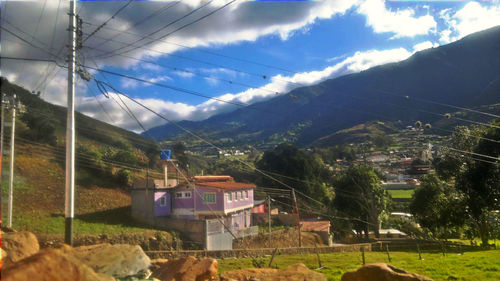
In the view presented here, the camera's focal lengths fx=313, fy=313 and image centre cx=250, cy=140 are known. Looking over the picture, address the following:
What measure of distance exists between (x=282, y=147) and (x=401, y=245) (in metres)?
38.6

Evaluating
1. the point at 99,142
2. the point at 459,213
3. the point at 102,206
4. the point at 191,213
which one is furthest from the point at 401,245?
the point at 99,142

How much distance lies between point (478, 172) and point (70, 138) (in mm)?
40456

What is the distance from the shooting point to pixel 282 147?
76688mm

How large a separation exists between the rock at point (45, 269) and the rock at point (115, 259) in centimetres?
288

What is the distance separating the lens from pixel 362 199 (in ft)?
166

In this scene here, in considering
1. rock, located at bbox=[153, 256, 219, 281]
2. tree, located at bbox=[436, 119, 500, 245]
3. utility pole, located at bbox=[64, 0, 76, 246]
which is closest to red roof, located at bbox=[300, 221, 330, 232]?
tree, located at bbox=[436, 119, 500, 245]

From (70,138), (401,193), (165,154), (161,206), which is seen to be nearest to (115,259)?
(70,138)

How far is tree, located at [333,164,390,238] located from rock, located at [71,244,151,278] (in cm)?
4491

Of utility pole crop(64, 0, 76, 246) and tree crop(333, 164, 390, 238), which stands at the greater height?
utility pole crop(64, 0, 76, 246)

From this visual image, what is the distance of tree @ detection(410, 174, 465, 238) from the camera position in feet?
136

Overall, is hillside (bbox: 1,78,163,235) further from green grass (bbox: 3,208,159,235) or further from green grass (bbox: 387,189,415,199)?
green grass (bbox: 387,189,415,199)

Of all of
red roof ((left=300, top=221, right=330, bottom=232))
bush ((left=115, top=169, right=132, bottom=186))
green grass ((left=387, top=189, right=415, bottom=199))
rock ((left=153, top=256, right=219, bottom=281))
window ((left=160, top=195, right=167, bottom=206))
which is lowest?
red roof ((left=300, top=221, right=330, bottom=232))

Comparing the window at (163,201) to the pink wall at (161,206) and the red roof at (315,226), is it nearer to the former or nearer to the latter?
the pink wall at (161,206)

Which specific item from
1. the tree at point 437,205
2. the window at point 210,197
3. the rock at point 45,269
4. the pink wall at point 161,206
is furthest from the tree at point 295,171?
the rock at point 45,269
